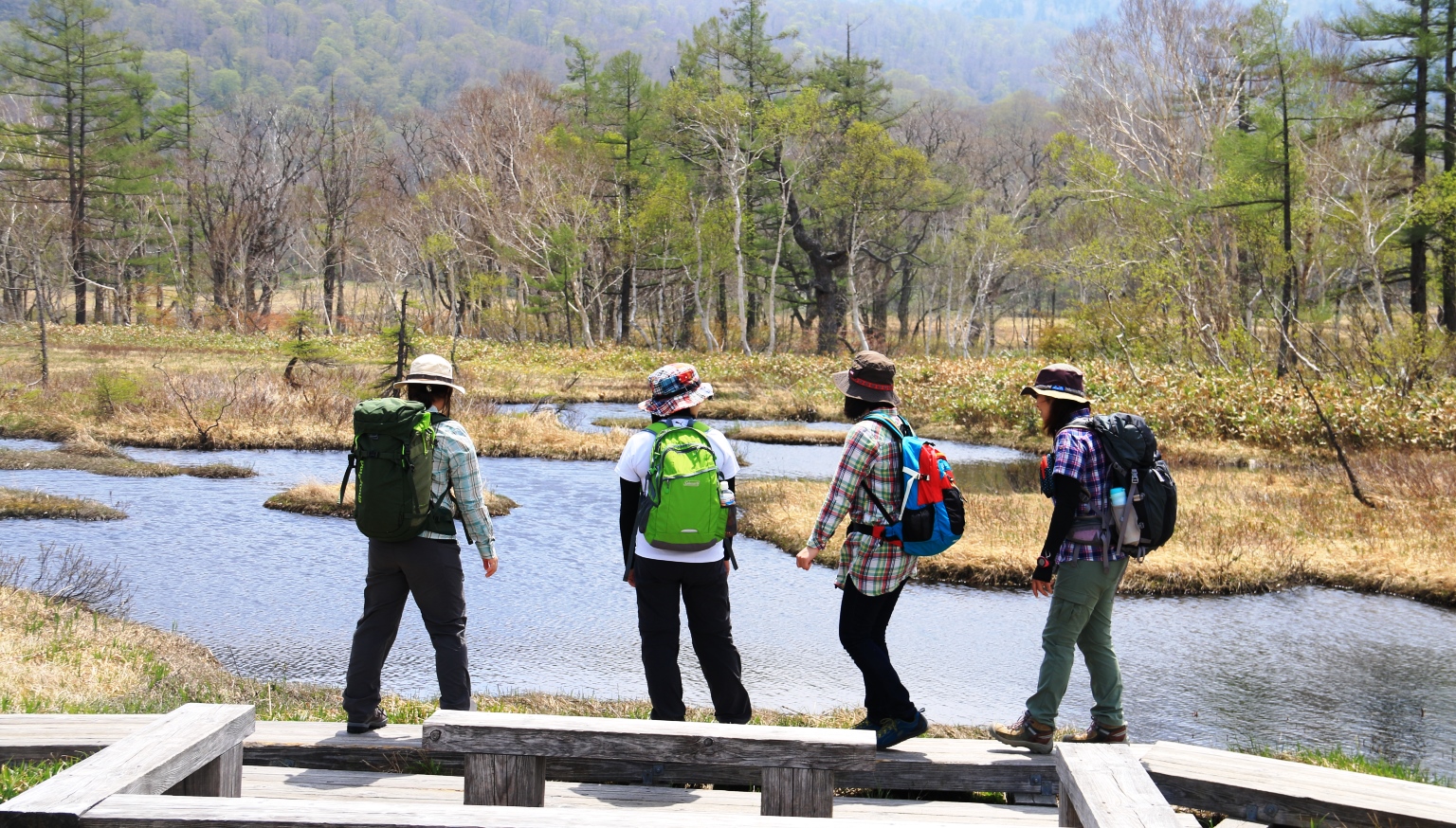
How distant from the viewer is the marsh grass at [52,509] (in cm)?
1507

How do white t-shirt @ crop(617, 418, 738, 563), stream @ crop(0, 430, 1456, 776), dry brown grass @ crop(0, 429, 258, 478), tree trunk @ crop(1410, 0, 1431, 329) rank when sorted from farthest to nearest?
tree trunk @ crop(1410, 0, 1431, 329) → dry brown grass @ crop(0, 429, 258, 478) → stream @ crop(0, 430, 1456, 776) → white t-shirt @ crop(617, 418, 738, 563)

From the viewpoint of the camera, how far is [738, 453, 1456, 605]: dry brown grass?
12.8 m

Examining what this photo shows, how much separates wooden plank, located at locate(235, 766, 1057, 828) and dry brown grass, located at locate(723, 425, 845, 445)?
20.8 meters

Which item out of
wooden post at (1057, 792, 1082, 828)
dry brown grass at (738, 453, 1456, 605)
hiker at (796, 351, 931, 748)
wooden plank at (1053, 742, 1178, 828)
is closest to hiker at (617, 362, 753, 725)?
hiker at (796, 351, 931, 748)

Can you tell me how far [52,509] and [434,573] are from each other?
12613 millimetres

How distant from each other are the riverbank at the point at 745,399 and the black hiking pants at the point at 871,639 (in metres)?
18.8

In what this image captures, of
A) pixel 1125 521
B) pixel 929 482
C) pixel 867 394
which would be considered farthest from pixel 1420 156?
pixel 929 482

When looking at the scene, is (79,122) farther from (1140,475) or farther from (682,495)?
(1140,475)

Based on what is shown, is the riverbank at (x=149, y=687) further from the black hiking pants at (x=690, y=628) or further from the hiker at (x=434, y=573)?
the black hiking pants at (x=690, y=628)

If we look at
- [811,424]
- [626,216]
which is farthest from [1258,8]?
[626,216]

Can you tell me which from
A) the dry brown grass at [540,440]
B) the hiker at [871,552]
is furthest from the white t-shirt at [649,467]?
the dry brown grass at [540,440]

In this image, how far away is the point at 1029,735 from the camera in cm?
501

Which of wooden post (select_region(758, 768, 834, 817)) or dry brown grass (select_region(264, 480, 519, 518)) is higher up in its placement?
wooden post (select_region(758, 768, 834, 817))

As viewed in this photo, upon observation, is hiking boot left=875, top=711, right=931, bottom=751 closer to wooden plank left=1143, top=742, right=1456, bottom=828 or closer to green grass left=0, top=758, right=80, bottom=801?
wooden plank left=1143, top=742, right=1456, bottom=828
